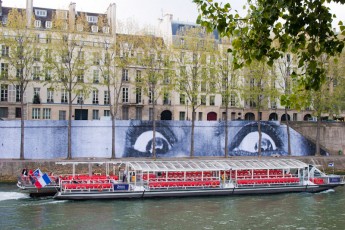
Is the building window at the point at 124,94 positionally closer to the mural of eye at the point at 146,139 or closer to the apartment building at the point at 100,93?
the apartment building at the point at 100,93

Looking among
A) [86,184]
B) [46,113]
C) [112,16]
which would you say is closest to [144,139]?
[46,113]

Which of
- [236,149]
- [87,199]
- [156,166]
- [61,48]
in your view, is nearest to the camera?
[87,199]

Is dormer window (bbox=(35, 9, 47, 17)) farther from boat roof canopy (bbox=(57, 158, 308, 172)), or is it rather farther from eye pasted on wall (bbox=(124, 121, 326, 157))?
boat roof canopy (bbox=(57, 158, 308, 172))

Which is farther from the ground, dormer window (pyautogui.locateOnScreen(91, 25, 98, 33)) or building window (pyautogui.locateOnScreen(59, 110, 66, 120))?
dormer window (pyautogui.locateOnScreen(91, 25, 98, 33))

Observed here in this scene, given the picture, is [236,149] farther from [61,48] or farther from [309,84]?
[309,84]

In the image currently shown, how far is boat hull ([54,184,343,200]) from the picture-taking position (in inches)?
1529

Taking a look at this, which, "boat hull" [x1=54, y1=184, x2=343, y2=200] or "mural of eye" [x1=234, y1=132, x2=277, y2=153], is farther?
"mural of eye" [x1=234, y1=132, x2=277, y2=153]

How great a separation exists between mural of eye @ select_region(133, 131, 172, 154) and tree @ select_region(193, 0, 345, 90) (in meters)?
A: 42.5

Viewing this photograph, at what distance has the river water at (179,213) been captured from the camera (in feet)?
96.9

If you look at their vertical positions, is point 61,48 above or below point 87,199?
above

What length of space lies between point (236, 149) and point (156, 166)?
61.4 ft

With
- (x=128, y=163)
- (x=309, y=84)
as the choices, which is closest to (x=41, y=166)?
(x=128, y=163)

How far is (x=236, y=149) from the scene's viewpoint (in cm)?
5891

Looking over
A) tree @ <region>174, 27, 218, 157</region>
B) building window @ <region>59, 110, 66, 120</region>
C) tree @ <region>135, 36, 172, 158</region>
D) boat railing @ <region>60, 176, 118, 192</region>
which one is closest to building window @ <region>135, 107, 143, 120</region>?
building window @ <region>59, 110, 66, 120</region>
